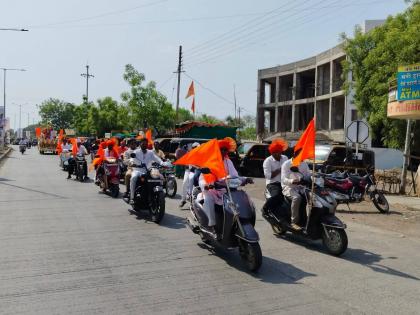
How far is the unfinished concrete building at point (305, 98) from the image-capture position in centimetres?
4012

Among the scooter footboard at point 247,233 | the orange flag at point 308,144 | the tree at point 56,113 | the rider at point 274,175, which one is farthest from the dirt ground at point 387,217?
the tree at point 56,113

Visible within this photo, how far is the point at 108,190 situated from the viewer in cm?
1471

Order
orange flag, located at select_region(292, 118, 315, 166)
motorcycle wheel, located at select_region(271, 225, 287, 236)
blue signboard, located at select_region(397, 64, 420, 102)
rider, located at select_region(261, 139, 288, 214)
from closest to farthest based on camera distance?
orange flag, located at select_region(292, 118, 315, 166), rider, located at select_region(261, 139, 288, 214), motorcycle wheel, located at select_region(271, 225, 287, 236), blue signboard, located at select_region(397, 64, 420, 102)

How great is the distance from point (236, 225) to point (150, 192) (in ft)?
13.5

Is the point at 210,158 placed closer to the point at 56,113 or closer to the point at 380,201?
the point at 380,201

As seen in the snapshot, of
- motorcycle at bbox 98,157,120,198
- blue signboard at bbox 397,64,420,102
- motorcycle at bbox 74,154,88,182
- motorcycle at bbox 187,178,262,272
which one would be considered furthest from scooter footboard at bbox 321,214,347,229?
motorcycle at bbox 74,154,88,182

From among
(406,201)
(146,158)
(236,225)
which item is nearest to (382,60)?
Answer: (406,201)

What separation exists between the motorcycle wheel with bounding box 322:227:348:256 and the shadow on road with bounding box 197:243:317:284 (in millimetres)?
1033

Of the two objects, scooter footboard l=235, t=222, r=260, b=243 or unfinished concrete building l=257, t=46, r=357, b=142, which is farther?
unfinished concrete building l=257, t=46, r=357, b=142

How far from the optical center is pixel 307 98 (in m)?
46.2

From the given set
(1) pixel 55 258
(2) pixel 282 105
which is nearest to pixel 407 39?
(1) pixel 55 258

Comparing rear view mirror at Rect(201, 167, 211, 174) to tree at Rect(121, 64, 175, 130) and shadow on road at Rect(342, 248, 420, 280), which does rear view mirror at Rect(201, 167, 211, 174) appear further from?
tree at Rect(121, 64, 175, 130)

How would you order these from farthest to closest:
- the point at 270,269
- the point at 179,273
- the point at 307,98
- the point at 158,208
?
the point at 307,98 → the point at 158,208 → the point at 270,269 → the point at 179,273

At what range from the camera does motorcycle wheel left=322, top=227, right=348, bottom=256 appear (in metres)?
7.26
